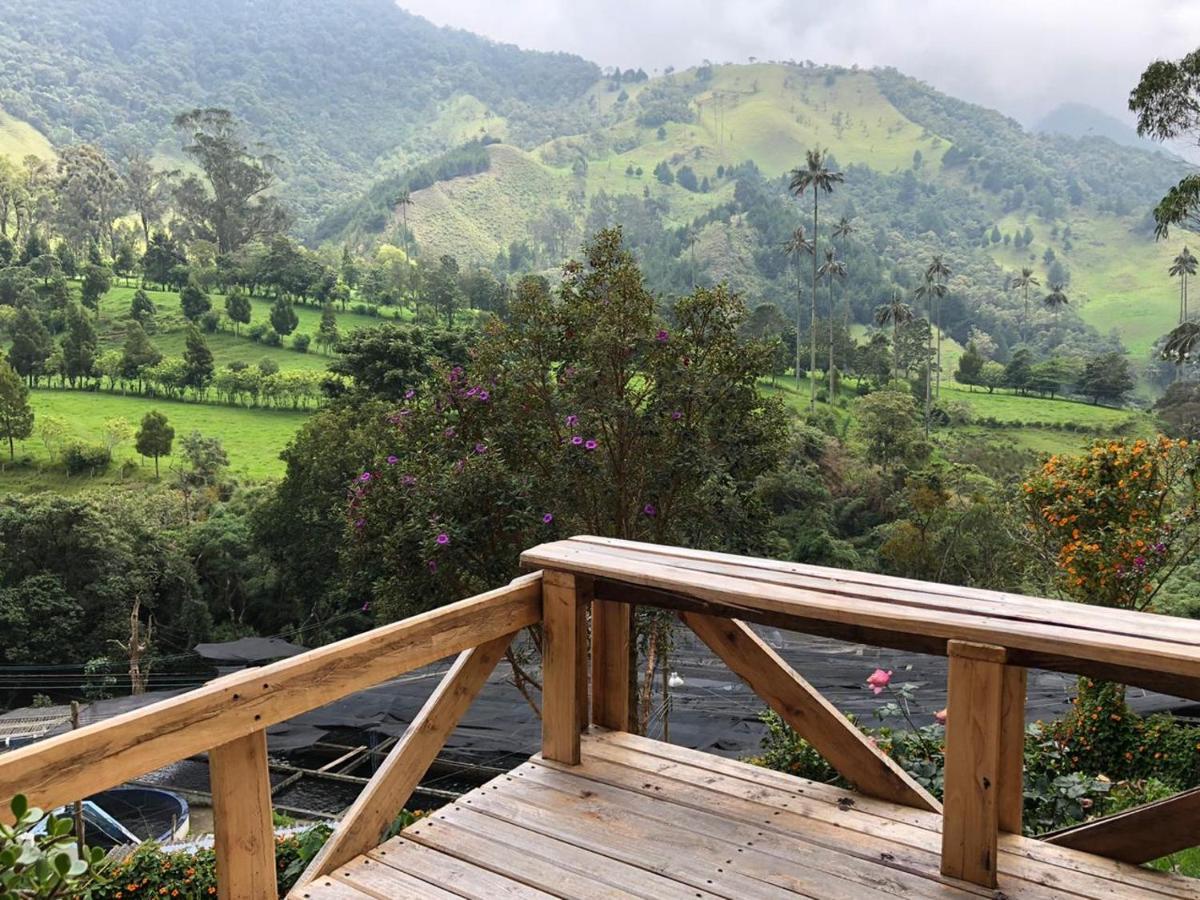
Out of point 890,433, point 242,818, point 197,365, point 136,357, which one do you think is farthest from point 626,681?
point 136,357

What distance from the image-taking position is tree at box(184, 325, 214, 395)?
126 ft

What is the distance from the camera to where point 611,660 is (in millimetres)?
2379

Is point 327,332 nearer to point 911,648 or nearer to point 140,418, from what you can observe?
point 140,418

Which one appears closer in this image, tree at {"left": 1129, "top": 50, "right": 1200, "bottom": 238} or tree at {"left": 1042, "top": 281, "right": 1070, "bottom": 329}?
tree at {"left": 1129, "top": 50, "right": 1200, "bottom": 238}

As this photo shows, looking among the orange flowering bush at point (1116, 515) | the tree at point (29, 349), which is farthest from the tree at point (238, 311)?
the orange flowering bush at point (1116, 515)

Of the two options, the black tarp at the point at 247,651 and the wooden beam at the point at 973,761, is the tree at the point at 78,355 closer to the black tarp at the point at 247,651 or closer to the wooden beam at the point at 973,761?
the black tarp at the point at 247,651

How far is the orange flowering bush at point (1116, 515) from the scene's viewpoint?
22.7ft

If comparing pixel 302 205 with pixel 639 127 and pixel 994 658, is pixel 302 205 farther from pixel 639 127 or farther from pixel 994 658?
pixel 994 658

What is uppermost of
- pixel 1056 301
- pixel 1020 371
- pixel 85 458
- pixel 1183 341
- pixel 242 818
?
pixel 1056 301

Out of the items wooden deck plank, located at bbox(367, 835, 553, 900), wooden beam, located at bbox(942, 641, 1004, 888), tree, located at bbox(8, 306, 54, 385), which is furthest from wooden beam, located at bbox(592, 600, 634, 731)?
tree, located at bbox(8, 306, 54, 385)

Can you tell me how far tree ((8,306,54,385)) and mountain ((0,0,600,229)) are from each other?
1589 inches

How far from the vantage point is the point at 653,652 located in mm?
7797

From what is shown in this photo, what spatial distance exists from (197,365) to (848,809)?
40.6m

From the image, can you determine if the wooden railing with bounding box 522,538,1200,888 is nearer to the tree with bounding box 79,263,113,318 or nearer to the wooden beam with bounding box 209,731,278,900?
the wooden beam with bounding box 209,731,278,900
